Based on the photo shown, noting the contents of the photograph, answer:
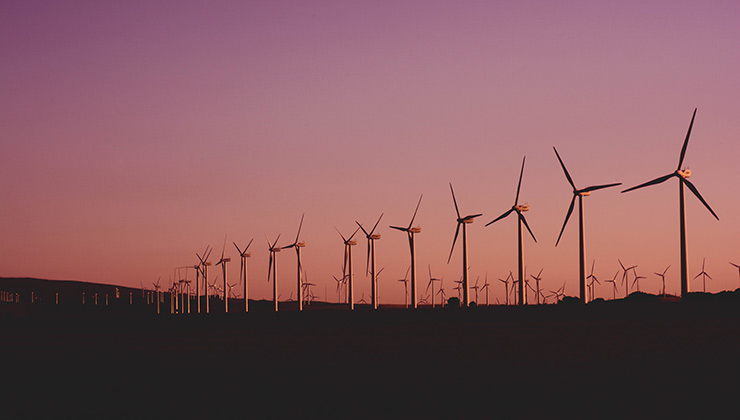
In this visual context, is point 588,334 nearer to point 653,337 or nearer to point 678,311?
point 653,337

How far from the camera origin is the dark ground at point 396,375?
3009 centimetres

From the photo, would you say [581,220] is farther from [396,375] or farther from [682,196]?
[396,375]

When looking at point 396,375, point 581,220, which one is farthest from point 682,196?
point 396,375

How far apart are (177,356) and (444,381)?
22906 mm

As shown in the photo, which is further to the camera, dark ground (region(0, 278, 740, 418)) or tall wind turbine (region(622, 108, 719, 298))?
tall wind turbine (region(622, 108, 719, 298))

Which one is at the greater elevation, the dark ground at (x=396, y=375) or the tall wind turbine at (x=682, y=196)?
the tall wind turbine at (x=682, y=196)

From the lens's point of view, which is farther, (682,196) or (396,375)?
(682,196)

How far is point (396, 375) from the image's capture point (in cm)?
3925

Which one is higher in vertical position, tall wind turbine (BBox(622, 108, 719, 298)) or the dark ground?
tall wind turbine (BBox(622, 108, 719, 298))

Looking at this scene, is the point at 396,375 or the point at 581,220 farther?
the point at 581,220

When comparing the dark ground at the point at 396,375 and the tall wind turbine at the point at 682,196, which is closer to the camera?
the dark ground at the point at 396,375

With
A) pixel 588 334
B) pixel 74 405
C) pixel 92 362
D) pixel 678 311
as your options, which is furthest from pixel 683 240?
pixel 74 405

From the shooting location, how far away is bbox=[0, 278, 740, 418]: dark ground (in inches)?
1185

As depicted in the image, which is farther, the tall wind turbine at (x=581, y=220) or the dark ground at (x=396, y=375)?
the tall wind turbine at (x=581, y=220)
